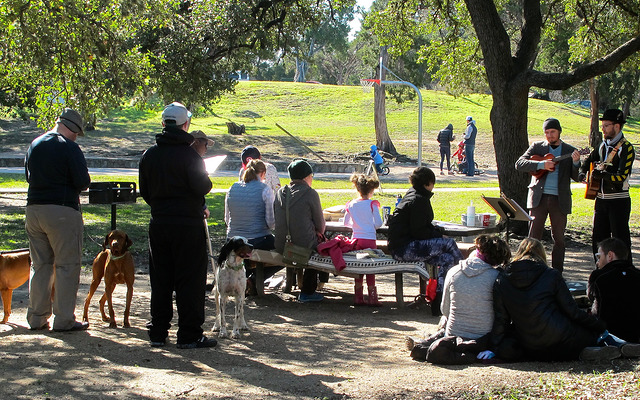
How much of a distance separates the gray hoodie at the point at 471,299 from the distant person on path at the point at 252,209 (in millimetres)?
2791

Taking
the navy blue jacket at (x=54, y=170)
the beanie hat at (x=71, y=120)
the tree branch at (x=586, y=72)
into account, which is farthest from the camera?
the tree branch at (x=586, y=72)

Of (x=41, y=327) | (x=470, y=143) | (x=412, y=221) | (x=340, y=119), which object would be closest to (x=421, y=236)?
(x=412, y=221)

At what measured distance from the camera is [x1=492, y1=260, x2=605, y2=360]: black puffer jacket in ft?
19.1

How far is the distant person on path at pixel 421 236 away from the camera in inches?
306

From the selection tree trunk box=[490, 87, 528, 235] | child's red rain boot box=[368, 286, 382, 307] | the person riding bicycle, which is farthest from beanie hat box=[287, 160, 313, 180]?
the person riding bicycle

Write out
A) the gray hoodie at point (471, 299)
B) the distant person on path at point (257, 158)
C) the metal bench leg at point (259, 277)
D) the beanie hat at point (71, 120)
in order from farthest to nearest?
1. the distant person on path at point (257, 158)
2. the metal bench leg at point (259, 277)
3. the beanie hat at point (71, 120)
4. the gray hoodie at point (471, 299)

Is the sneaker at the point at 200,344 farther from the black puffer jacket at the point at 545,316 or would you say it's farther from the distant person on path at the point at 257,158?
the distant person on path at the point at 257,158

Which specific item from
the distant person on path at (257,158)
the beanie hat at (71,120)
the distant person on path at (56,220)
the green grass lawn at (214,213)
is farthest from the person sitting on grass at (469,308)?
the green grass lawn at (214,213)

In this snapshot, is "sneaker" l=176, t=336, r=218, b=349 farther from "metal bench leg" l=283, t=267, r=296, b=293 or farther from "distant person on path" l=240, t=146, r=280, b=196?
"distant person on path" l=240, t=146, r=280, b=196

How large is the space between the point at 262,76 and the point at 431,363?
7769 cm

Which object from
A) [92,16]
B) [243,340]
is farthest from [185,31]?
[243,340]

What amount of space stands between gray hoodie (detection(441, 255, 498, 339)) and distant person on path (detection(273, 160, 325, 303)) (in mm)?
2216

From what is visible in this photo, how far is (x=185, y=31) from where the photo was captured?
16.8 m

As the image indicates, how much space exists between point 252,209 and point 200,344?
246 cm
